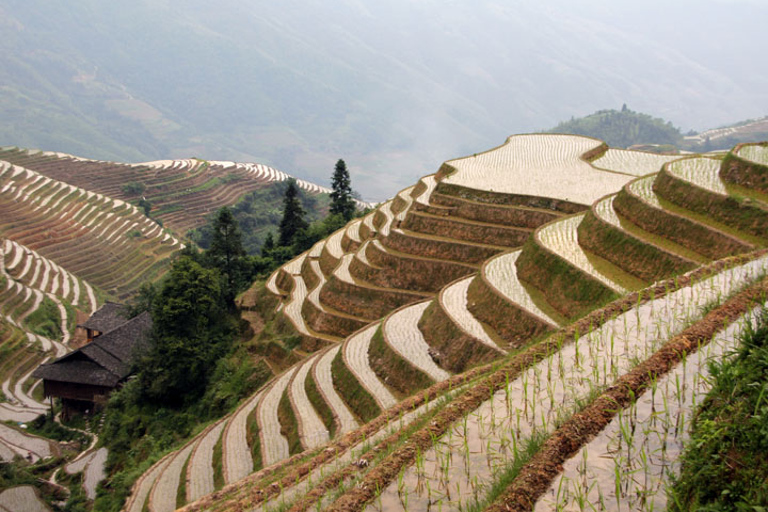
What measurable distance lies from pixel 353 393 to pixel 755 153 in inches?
440

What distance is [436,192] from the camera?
2078 centimetres

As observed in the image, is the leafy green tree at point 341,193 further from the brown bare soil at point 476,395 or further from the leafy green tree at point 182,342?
the brown bare soil at point 476,395

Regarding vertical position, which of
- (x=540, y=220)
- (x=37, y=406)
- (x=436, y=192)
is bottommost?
(x=37, y=406)

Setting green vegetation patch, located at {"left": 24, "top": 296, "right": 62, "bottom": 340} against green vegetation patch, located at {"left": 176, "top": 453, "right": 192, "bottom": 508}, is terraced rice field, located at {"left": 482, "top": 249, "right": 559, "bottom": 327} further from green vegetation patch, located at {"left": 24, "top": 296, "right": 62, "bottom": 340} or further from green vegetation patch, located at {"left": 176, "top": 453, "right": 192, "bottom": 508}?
green vegetation patch, located at {"left": 24, "top": 296, "right": 62, "bottom": 340}

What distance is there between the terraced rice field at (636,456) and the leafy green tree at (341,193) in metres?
32.6

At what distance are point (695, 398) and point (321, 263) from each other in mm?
20191

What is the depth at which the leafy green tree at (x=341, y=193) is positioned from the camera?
37375 millimetres

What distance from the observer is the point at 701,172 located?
14.2 meters

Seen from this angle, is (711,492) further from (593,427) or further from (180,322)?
(180,322)

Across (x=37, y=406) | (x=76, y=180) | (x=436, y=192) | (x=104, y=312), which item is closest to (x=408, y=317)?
(x=436, y=192)

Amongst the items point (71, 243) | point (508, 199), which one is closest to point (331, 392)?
point (508, 199)

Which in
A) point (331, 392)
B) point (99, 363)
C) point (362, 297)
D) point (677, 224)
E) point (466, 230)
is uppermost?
point (466, 230)

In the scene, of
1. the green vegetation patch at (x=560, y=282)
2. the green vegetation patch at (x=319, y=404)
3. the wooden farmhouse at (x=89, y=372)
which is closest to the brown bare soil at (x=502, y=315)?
the green vegetation patch at (x=560, y=282)

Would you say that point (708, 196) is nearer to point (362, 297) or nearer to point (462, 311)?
point (462, 311)
